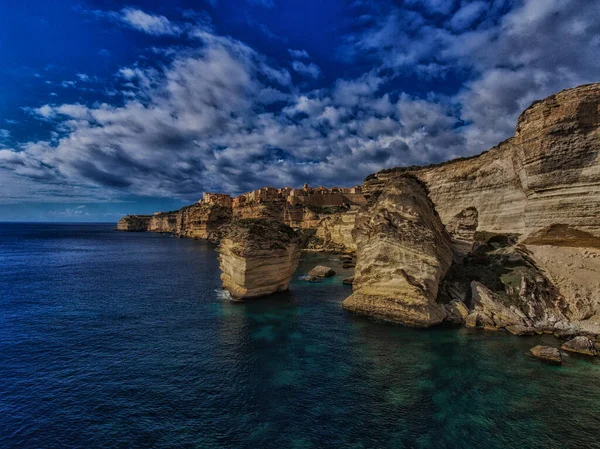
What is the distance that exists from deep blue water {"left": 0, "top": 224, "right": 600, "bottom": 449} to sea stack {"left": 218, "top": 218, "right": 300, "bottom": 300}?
4.67 meters

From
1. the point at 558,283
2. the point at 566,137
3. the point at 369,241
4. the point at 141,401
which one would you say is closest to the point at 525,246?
the point at 558,283

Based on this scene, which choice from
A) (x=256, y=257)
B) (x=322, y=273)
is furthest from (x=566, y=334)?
(x=322, y=273)

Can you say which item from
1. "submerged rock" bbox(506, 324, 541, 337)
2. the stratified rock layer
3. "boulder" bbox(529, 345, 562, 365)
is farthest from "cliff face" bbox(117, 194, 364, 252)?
"boulder" bbox(529, 345, 562, 365)

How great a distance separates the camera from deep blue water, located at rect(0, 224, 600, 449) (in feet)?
43.2

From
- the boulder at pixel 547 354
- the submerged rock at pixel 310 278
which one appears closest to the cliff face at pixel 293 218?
the submerged rock at pixel 310 278

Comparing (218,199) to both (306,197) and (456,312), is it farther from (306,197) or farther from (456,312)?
(456,312)

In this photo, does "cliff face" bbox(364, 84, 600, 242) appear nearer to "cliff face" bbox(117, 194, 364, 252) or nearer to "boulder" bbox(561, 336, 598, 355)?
"boulder" bbox(561, 336, 598, 355)

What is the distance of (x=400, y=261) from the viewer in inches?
1097

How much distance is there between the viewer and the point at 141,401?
15.4m

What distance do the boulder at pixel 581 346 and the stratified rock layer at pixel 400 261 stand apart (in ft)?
26.1

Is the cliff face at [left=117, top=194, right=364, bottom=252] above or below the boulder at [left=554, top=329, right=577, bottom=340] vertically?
above

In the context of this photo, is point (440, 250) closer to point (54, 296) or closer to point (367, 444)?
point (367, 444)

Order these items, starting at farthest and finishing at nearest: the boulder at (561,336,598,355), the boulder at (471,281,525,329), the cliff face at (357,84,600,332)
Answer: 1. the boulder at (471,281,525,329)
2. the cliff face at (357,84,600,332)
3. the boulder at (561,336,598,355)

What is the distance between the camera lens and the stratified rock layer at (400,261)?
26.7 metres
